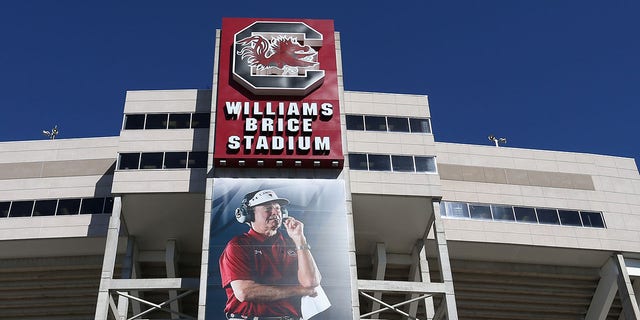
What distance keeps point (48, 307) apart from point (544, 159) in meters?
40.1

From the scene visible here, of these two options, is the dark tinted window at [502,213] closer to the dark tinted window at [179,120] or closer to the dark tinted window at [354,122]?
the dark tinted window at [354,122]

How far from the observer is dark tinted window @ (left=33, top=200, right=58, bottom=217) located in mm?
49906

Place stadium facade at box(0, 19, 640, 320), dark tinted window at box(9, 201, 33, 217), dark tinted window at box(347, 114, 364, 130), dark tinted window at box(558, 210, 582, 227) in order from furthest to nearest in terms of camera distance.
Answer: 1. dark tinted window at box(558, 210, 582, 227)
2. dark tinted window at box(347, 114, 364, 130)
3. dark tinted window at box(9, 201, 33, 217)
4. stadium facade at box(0, 19, 640, 320)

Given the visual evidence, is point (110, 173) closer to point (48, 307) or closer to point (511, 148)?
point (48, 307)

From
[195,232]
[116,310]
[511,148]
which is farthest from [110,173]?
[511,148]

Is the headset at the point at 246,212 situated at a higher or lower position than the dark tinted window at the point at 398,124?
lower

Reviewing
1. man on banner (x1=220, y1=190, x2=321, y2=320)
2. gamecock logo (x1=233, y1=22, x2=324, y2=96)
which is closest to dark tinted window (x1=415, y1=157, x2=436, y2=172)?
gamecock logo (x1=233, y1=22, x2=324, y2=96)

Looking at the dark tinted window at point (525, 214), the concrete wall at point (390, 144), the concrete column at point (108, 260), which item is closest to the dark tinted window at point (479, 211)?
the dark tinted window at point (525, 214)

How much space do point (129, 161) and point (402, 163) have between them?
18388 millimetres

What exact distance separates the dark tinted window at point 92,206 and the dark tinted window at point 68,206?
0.42 meters

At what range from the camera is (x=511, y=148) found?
184 ft

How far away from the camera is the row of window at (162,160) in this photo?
1861 inches

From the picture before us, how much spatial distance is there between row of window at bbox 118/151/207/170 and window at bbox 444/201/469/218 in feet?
58.8

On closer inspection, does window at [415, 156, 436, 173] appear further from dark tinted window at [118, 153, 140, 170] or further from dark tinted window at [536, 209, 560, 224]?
dark tinted window at [118, 153, 140, 170]
